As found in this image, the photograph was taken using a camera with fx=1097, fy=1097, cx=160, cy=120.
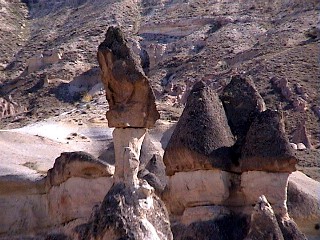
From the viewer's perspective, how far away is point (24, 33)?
3474 inches

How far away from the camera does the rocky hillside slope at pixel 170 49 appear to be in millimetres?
54125

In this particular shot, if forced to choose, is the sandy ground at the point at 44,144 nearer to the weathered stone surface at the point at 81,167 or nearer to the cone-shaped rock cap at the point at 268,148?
the weathered stone surface at the point at 81,167

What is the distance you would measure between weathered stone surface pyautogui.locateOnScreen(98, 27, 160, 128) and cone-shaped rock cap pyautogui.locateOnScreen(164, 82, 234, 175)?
106 cm

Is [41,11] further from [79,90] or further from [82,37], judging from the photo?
[79,90]

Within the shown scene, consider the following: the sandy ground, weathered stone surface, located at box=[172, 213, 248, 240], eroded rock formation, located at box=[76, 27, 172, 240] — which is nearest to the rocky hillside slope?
the sandy ground

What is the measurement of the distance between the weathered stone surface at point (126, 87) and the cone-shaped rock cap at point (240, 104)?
2.25 meters

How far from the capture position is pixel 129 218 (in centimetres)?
938

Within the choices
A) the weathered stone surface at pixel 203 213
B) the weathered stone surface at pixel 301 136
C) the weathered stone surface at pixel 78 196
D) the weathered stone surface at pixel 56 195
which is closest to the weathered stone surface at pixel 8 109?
the weathered stone surface at pixel 301 136

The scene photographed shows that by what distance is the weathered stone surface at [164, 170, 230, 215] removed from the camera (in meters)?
14.9

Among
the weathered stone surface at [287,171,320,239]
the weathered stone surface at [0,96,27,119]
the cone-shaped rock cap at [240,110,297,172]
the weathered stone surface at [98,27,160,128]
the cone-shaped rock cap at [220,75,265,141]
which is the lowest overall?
the weathered stone surface at [0,96,27,119]

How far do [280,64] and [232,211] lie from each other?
4194cm

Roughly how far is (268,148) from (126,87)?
212 centimetres

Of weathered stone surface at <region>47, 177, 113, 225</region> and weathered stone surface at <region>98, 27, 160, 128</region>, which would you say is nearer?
weathered stone surface at <region>98, 27, 160, 128</region>

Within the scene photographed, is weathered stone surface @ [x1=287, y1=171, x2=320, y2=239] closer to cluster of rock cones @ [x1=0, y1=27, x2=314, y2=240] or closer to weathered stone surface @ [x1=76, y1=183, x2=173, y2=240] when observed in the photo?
cluster of rock cones @ [x1=0, y1=27, x2=314, y2=240]
